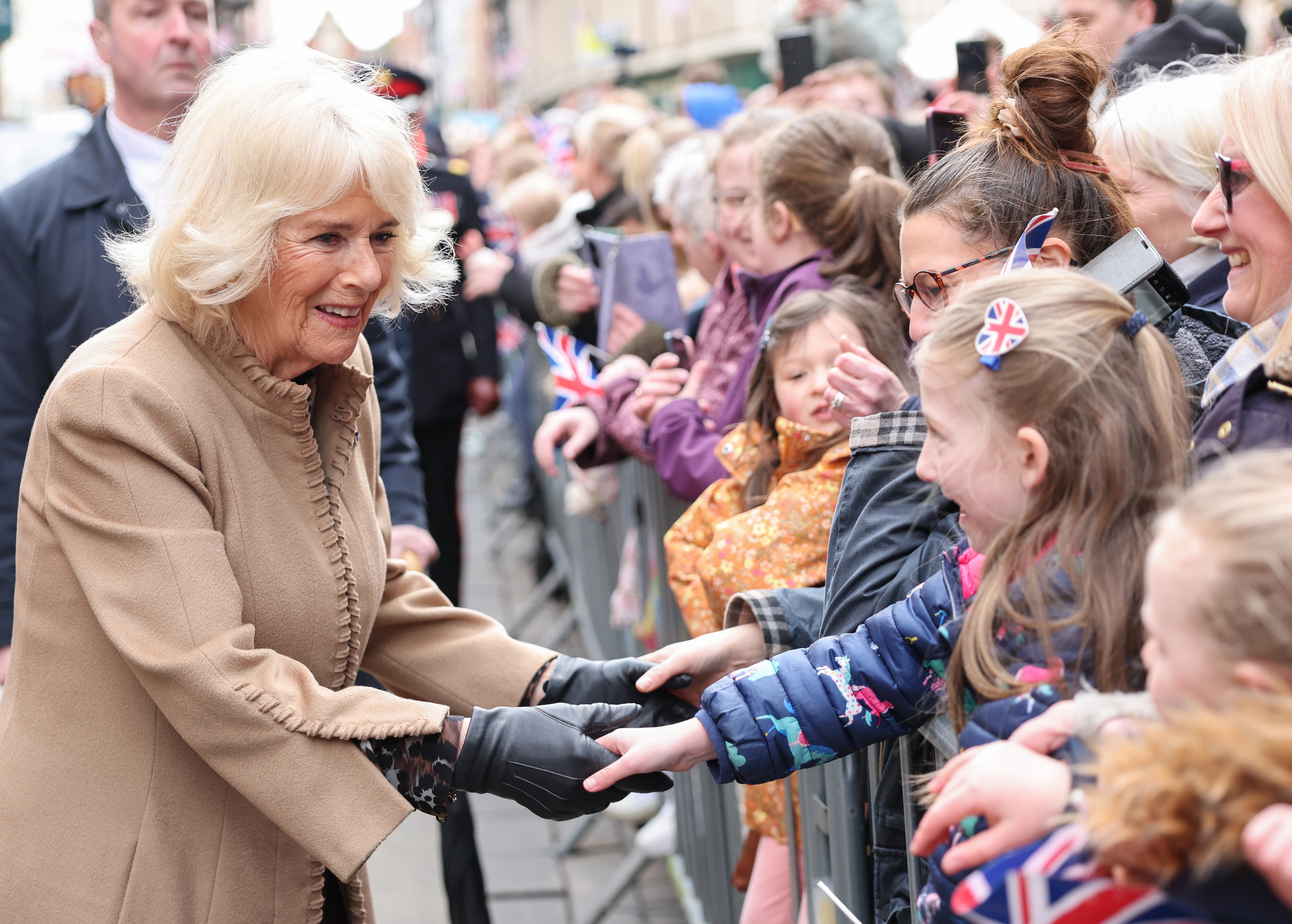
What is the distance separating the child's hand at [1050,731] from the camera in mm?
1382

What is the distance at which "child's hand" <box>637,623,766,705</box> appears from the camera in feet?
7.57

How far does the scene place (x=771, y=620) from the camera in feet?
7.45

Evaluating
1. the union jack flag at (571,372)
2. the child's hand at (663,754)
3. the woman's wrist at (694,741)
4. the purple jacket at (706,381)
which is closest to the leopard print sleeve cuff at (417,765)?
the child's hand at (663,754)

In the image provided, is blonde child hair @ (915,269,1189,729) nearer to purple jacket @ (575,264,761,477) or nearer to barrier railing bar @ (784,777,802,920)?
barrier railing bar @ (784,777,802,920)

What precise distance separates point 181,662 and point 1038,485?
1.25 meters

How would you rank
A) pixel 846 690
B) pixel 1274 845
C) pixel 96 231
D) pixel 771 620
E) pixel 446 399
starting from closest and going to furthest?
pixel 1274 845
pixel 846 690
pixel 771 620
pixel 96 231
pixel 446 399

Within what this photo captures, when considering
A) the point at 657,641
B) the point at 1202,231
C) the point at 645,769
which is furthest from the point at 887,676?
the point at 657,641

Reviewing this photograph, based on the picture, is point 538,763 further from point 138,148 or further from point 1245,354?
point 138,148

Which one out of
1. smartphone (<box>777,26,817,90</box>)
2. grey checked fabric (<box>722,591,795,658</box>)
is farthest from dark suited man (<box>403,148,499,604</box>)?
grey checked fabric (<box>722,591,795,658</box>)

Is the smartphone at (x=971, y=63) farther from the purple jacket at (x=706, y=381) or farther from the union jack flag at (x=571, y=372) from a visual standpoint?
the union jack flag at (x=571, y=372)

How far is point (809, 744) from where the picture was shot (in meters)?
1.88

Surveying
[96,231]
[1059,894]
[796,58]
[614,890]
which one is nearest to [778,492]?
[1059,894]

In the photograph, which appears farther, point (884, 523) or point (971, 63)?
point (971, 63)

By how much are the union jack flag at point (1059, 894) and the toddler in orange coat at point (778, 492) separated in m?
1.25
